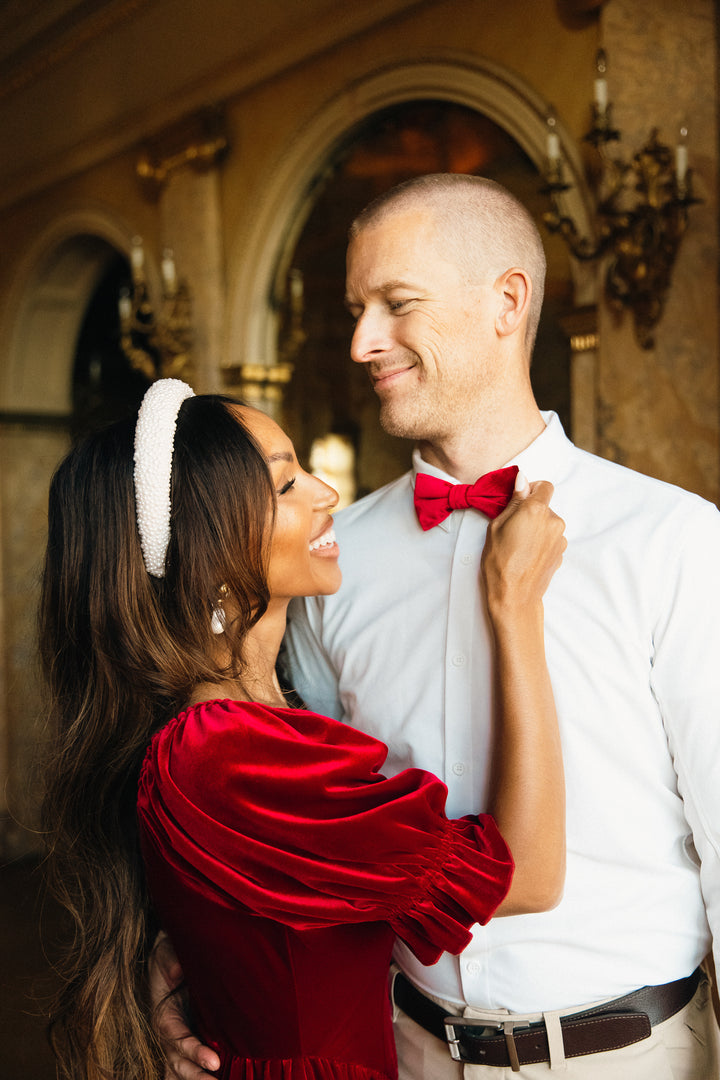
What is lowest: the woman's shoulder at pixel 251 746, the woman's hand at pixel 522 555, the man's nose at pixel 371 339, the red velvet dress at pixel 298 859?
the red velvet dress at pixel 298 859

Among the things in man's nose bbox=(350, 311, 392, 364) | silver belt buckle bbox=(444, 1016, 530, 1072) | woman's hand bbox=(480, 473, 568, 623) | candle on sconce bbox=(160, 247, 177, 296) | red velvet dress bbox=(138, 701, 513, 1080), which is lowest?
silver belt buckle bbox=(444, 1016, 530, 1072)

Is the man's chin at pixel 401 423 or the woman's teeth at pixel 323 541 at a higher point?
the man's chin at pixel 401 423

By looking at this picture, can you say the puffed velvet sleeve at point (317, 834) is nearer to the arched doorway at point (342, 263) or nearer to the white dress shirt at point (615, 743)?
the white dress shirt at point (615, 743)

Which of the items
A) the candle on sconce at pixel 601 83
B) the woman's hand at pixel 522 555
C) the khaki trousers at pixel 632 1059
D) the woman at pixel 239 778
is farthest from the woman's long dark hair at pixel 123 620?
the candle on sconce at pixel 601 83

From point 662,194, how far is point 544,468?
1797 millimetres

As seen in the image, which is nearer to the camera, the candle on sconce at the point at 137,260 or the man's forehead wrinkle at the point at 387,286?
the man's forehead wrinkle at the point at 387,286

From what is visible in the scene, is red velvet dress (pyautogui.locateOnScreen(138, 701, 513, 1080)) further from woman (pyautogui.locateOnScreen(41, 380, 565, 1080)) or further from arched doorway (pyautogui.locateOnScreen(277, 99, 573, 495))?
arched doorway (pyautogui.locateOnScreen(277, 99, 573, 495))

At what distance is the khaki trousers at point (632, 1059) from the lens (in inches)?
59.3

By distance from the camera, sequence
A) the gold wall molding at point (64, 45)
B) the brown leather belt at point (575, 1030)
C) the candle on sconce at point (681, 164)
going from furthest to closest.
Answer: the gold wall molding at point (64, 45)
the candle on sconce at point (681, 164)
the brown leather belt at point (575, 1030)

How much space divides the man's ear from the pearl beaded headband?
59 centimetres

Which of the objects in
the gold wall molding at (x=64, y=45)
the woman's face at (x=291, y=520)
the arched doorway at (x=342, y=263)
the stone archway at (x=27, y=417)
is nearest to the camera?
the woman's face at (x=291, y=520)

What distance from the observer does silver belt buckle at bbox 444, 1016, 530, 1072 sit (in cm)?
153

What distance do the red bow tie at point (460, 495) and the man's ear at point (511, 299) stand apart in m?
0.26

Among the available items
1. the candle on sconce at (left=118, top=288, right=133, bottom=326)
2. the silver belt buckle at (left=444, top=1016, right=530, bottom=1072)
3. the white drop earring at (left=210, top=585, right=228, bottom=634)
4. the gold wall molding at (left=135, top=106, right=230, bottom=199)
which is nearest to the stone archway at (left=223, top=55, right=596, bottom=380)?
the gold wall molding at (left=135, top=106, right=230, bottom=199)
